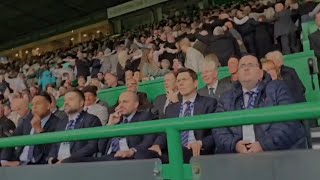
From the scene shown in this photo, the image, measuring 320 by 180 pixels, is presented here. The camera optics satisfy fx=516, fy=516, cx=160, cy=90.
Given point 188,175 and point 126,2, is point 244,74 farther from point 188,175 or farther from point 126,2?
point 126,2

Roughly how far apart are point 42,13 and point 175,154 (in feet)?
73.8


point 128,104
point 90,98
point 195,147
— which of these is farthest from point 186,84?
point 90,98

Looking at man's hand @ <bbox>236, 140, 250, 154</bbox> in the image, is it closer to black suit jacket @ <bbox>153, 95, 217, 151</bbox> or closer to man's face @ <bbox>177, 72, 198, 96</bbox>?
black suit jacket @ <bbox>153, 95, 217, 151</bbox>

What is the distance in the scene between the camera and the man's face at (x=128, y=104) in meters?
4.89

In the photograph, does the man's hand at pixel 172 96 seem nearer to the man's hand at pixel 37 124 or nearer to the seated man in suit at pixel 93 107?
the seated man in suit at pixel 93 107

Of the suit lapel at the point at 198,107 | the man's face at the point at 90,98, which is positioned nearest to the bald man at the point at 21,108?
the man's face at the point at 90,98

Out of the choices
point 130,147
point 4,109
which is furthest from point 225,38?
point 130,147

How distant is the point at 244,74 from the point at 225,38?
4.04 m

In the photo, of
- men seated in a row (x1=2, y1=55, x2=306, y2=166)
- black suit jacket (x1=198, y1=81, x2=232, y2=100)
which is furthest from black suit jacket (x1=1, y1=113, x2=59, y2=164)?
black suit jacket (x1=198, y1=81, x2=232, y2=100)

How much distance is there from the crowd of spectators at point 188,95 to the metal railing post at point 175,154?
0.04 metres

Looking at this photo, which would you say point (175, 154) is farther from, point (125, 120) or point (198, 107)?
point (125, 120)

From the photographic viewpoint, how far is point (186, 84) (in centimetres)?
465

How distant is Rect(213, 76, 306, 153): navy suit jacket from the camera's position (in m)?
3.19

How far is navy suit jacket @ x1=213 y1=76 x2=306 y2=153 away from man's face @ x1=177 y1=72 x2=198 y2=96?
47cm
